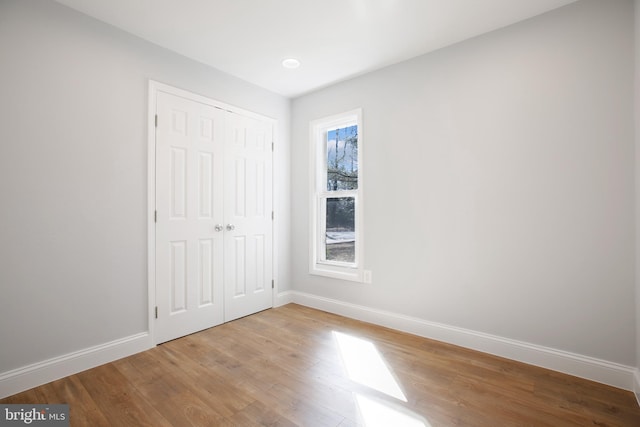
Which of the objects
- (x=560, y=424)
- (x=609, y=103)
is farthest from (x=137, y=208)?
(x=609, y=103)

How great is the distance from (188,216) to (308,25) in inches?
76.9

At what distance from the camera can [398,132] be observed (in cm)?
294

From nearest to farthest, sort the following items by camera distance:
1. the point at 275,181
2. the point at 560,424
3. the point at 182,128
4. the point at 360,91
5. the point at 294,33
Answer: the point at 560,424 < the point at 294,33 < the point at 182,128 < the point at 360,91 < the point at 275,181

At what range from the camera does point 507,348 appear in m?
2.34

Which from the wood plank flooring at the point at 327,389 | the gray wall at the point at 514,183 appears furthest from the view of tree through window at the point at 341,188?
the wood plank flooring at the point at 327,389

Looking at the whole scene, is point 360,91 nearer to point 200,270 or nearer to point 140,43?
point 140,43

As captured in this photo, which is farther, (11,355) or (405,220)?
(405,220)

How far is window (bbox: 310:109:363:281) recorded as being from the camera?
3346 millimetres

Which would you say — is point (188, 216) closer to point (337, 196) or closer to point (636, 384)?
point (337, 196)

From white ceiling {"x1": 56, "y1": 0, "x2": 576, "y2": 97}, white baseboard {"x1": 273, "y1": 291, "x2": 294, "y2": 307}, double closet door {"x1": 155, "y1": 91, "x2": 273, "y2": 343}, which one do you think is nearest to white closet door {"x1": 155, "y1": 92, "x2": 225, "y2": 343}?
double closet door {"x1": 155, "y1": 91, "x2": 273, "y2": 343}

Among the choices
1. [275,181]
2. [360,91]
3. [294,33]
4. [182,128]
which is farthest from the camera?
[275,181]

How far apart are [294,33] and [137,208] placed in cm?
195

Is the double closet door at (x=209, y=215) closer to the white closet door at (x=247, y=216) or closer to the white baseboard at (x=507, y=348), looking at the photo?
the white closet door at (x=247, y=216)

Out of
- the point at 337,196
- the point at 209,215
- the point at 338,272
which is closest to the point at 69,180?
the point at 209,215
